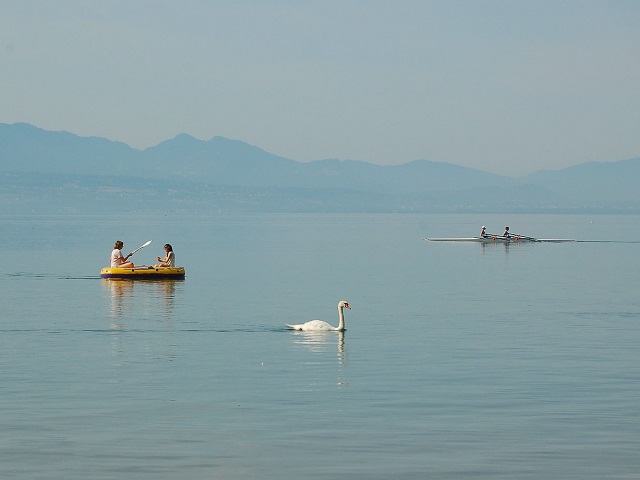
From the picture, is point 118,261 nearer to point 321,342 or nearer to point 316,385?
point 321,342

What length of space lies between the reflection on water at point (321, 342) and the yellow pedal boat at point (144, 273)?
892 inches

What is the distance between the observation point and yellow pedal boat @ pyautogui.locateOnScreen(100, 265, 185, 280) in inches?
2454

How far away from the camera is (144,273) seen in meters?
62.4

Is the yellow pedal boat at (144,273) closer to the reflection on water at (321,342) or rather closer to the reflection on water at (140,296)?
the reflection on water at (140,296)

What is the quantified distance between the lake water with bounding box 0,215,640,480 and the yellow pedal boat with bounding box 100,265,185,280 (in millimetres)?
910

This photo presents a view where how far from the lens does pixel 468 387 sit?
2916 centimetres

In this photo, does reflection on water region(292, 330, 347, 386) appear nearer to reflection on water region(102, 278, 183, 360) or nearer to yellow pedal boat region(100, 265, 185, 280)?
reflection on water region(102, 278, 183, 360)

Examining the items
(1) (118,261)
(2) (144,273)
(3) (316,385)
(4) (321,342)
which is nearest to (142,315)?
(4) (321,342)

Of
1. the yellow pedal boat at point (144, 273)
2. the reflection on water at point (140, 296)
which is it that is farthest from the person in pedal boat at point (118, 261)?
the reflection on water at point (140, 296)

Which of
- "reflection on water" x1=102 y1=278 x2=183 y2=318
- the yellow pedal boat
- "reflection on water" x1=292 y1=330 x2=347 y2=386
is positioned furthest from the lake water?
the yellow pedal boat

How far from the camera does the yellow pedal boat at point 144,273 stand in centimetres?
6234

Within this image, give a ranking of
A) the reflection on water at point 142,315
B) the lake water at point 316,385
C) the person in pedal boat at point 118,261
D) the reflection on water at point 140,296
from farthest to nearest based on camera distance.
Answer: the person in pedal boat at point 118,261, the reflection on water at point 140,296, the reflection on water at point 142,315, the lake water at point 316,385

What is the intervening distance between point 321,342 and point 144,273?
25.9 metres

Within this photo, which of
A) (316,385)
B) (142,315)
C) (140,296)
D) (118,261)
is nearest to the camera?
(316,385)
